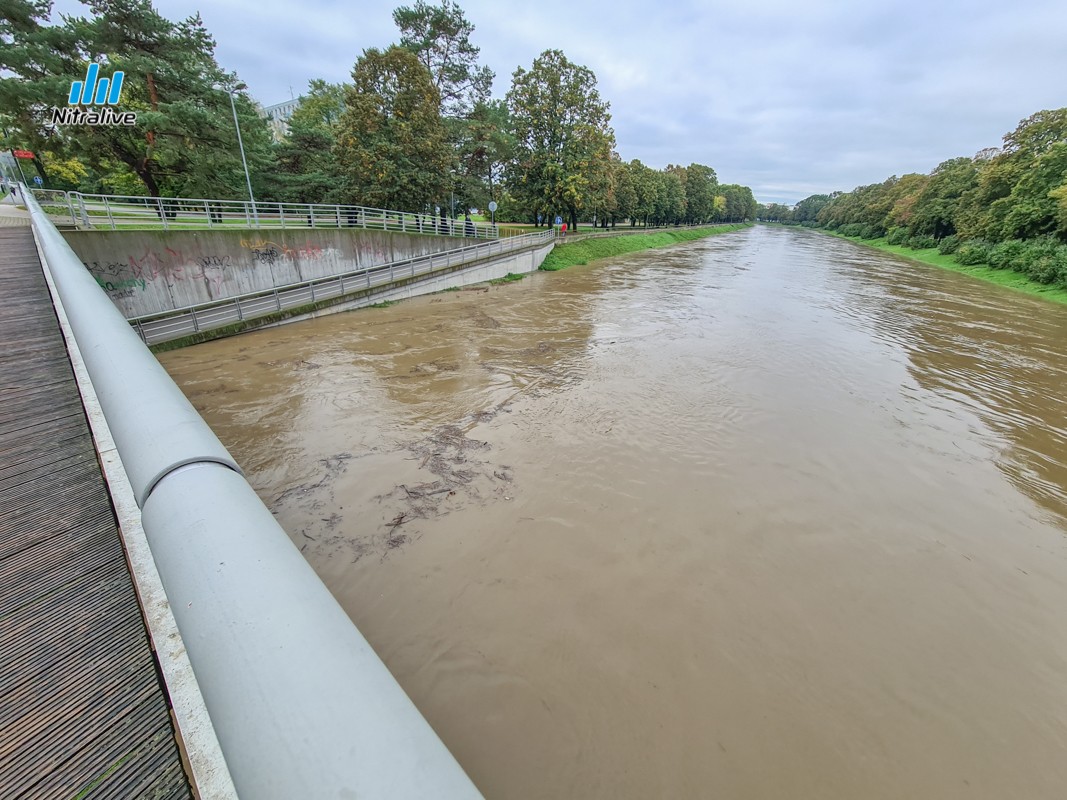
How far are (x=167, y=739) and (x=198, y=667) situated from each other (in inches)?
22.8

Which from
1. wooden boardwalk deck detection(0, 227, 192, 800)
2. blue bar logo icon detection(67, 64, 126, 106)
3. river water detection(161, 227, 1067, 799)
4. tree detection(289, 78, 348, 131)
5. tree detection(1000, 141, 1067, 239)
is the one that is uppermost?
tree detection(289, 78, 348, 131)

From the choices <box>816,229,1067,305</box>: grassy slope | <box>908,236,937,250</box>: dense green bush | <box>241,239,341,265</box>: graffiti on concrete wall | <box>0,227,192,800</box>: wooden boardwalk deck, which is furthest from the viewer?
<box>908,236,937,250</box>: dense green bush

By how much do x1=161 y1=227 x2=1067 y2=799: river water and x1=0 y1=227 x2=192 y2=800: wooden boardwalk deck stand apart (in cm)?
232

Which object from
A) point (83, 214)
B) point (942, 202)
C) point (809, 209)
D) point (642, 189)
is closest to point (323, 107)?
point (642, 189)

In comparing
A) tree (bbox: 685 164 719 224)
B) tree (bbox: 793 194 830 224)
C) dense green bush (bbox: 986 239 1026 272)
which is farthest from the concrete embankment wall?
tree (bbox: 793 194 830 224)

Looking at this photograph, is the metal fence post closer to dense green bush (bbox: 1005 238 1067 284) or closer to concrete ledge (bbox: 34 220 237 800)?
concrete ledge (bbox: 34 220 237 800)

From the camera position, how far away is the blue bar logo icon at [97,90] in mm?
17078

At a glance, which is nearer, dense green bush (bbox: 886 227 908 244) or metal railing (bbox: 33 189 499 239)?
metal railing (bbox: 33 189 499 239)

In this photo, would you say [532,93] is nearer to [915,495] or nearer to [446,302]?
[446,302]

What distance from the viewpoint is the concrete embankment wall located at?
1095 cm

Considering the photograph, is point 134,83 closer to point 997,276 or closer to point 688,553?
point 688,553

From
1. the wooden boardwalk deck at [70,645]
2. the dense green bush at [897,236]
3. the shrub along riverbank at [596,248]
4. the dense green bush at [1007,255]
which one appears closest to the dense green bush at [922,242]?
the dense green bush at [897,236]

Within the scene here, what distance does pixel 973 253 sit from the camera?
31.8 metres

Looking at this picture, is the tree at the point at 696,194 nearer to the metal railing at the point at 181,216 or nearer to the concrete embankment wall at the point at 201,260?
the metal railing at the point at 181,216
